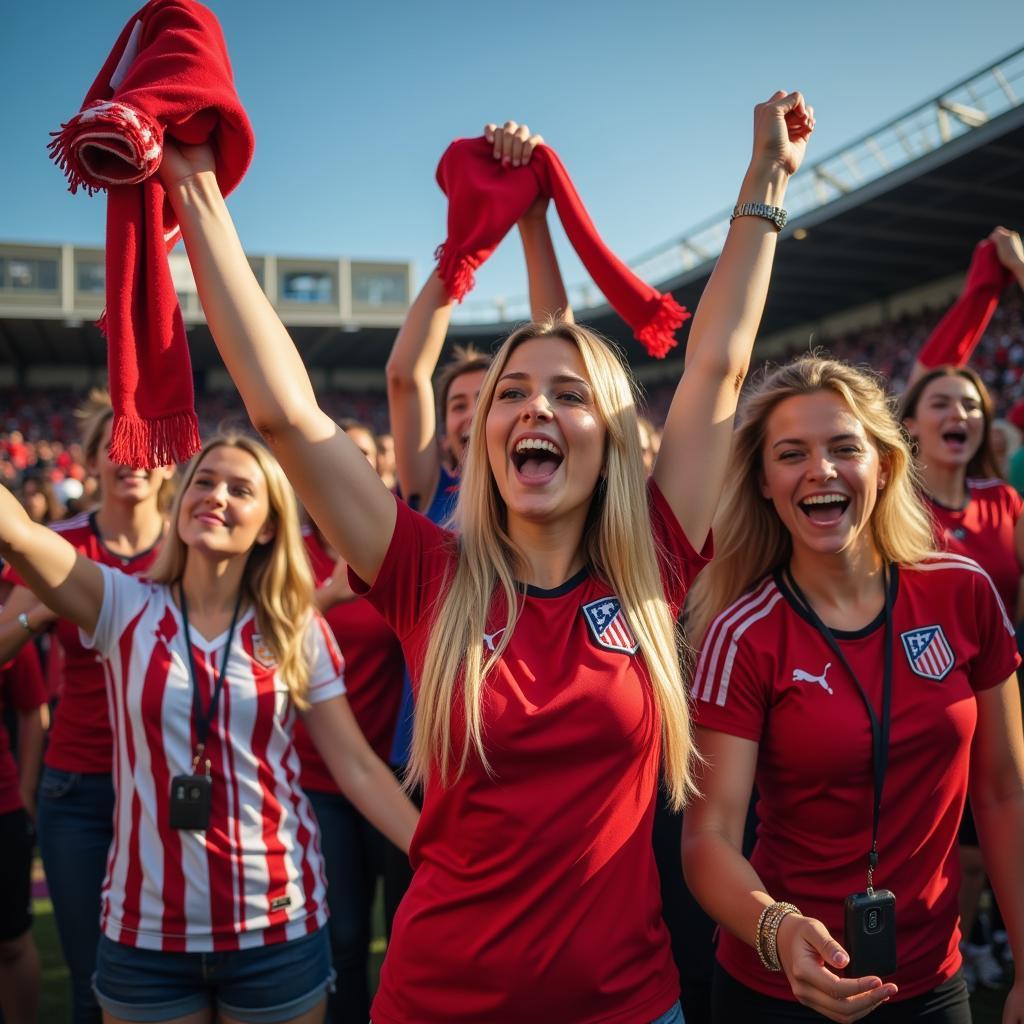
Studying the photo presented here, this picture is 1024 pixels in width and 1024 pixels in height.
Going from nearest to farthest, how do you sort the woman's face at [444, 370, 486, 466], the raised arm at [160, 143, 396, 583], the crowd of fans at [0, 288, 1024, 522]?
the raised arm at [160, 143, 396, 583] < the woman's face at [444, 370, 486, 466] < the crowd of fans at [0, 288, 1024, 522]

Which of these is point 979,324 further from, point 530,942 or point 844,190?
point 844,190

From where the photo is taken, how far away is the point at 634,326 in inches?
108

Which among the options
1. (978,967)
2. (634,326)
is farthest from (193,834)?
(978,967)

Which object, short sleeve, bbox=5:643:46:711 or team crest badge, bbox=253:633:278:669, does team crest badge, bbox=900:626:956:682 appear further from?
short sleeve, bbox=5:643:46:711

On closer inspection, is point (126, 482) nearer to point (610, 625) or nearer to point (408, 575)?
point (408, 575)

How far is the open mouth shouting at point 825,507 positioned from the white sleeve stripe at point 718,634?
0.18m

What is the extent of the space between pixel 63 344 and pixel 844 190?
2641 centimetres

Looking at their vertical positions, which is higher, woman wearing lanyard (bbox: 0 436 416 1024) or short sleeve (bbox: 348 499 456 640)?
short sleeve (bbox: 348 499 456 640)

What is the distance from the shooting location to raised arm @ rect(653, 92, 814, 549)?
1.93 metres

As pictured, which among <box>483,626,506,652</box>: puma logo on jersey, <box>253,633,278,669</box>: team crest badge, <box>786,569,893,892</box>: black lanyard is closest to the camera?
<box>483,626,506,652</box>: puma logo on jersey

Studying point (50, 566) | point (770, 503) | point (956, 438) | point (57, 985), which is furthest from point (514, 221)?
point (57, 985)

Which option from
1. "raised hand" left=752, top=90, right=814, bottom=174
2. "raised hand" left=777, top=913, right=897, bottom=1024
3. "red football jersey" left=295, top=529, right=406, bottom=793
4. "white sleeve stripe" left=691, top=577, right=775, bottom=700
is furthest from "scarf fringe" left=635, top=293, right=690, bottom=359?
"raised hand" left=777, top=913, right=897, bottom=1024

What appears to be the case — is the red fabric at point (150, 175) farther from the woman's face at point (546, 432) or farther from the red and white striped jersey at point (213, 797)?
the red and white striped jersey at point (213, 797)

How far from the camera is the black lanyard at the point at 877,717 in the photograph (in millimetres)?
1902
